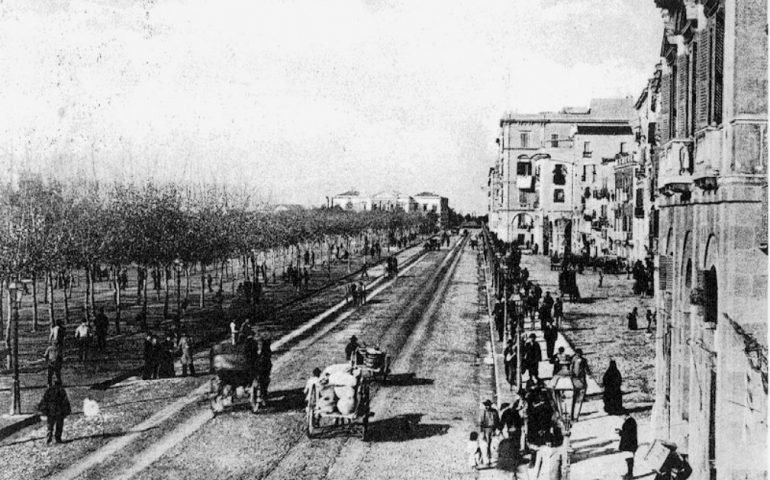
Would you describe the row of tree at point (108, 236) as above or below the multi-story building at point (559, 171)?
below

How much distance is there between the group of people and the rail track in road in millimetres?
2521

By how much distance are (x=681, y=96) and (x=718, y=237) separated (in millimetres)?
4539

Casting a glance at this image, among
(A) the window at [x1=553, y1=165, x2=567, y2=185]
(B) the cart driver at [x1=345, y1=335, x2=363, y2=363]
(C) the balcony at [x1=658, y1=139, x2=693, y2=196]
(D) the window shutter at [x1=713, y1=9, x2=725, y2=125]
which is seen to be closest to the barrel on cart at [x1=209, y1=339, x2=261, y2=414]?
(B) the cart driver at [x1=345, y1=335, x2=363, y2=363]

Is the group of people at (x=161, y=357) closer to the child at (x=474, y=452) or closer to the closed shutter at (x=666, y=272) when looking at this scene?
the child at (x=474, y=452)

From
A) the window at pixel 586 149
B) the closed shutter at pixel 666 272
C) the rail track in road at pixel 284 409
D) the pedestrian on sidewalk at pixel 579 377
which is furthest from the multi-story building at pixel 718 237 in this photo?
the window at pixel 586 149

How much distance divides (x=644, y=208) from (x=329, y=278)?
73.1 feet

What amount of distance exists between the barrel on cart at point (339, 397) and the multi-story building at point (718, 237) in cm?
593

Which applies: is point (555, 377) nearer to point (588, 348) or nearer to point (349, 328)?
point (588, 348)

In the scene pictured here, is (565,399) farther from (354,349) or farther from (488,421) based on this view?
(354,349)

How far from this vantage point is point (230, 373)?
16.7 metres

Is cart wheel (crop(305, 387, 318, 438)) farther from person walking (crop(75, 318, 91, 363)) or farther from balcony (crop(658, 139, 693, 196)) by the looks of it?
person walking (crop(75, 318, 91, 363))

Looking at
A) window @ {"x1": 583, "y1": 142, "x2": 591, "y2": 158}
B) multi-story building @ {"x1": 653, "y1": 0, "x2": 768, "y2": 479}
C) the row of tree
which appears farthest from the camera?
window @ {"x1": 583, "y1": 142, "x2": 591, "y2": 158}

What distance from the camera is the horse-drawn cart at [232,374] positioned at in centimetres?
1664

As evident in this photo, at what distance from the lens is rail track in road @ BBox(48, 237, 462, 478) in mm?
13594
